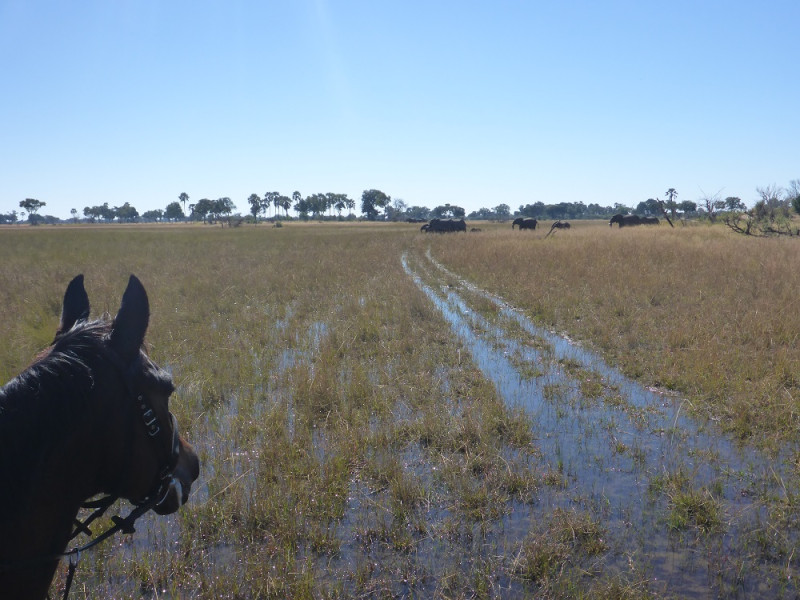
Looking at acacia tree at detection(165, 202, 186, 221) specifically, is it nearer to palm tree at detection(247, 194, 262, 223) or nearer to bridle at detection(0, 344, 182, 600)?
palm tree at detection(247, 194, 262, 223)

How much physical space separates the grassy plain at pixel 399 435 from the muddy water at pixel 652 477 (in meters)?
0.05

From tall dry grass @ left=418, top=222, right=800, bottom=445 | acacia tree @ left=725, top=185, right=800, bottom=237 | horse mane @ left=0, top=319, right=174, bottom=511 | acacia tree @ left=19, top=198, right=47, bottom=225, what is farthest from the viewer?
acacia tree @ left=19, top=198, right=47, bottom=225

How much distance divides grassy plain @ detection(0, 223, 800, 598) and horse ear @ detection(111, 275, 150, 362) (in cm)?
201

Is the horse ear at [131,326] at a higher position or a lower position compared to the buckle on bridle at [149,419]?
higher

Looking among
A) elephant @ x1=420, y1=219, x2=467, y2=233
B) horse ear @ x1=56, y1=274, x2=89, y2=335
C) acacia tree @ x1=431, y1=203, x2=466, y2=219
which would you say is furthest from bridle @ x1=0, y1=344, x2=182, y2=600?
acacia tree @ x1=431, y1=203, x2=466, y2=219

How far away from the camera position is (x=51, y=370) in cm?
191

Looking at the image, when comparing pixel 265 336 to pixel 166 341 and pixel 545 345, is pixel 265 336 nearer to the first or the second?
pixel 166 341

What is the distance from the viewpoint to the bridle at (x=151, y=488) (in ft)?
6.63

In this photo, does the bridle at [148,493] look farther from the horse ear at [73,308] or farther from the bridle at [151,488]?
the horse ear at [73,308]

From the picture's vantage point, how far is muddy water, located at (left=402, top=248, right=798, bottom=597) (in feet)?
11.7

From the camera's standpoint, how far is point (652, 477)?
4.71 m

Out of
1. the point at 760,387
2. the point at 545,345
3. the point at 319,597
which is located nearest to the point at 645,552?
the point at 319,597

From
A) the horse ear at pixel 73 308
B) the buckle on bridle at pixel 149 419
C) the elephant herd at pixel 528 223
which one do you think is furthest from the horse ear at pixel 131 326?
the elephant herd at pixel 528 223

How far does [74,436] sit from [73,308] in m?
0.63
